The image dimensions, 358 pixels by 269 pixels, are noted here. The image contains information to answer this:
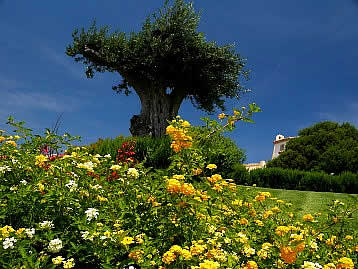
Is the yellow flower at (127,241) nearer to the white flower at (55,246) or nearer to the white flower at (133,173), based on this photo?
the white flower at (55,246)

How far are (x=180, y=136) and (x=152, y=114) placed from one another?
1397 centimetres

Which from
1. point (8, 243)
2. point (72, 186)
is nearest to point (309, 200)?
point (72, 186)

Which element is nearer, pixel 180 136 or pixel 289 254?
pixel 289 254

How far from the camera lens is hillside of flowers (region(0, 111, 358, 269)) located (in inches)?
83.0

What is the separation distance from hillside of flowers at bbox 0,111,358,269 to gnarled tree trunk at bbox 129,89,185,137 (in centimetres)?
1315

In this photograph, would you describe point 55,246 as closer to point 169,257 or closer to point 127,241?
point 127,241

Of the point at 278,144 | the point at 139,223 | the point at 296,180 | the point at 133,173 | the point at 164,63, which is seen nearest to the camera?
the point at 139,223

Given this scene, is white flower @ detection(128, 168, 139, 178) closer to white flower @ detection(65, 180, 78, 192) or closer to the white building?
white flower @ detection(65, 180, 78, 192)

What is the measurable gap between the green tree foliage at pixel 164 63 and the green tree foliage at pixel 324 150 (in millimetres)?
3576

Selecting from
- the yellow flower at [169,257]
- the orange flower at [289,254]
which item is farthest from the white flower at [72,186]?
the orange flower at [289,254]

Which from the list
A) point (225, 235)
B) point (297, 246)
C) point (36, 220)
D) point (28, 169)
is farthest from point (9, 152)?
point (297, 246)

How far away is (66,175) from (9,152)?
2.43 feet

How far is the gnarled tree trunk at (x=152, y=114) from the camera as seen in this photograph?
1644 cm

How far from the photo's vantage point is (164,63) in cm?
1550
